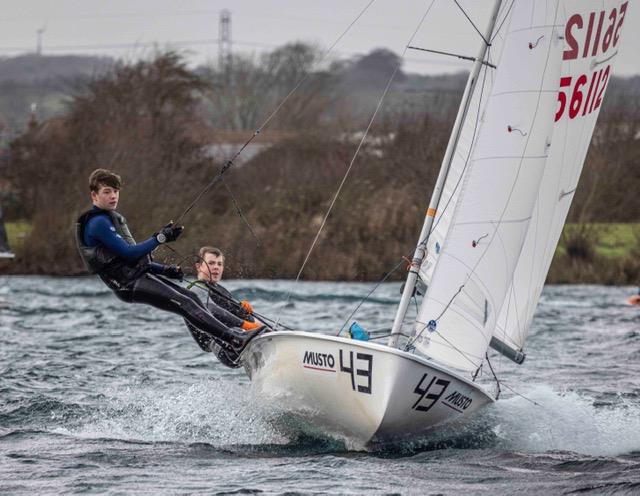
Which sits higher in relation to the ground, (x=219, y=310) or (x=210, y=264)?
(x=210, y=264)

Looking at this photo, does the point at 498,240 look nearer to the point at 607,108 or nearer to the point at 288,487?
the point at 288,487

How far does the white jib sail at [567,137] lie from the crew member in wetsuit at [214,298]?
222cm

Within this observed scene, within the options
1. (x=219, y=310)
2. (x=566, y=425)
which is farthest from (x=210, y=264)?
(x=566, y=425)

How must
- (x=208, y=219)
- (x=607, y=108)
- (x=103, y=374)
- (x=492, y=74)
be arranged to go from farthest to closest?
(x=607, y=108)
(x=208, y=219)
(x=103, y=374)
(x=492, y=74)

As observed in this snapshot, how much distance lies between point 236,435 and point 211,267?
1.35 meters

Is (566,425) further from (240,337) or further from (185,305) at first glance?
(185,305)

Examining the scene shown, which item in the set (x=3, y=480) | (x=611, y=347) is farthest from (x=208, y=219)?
(x=3, y=480)

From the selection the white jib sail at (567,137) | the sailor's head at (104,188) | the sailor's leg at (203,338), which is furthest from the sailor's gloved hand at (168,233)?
the white jib sail at (567,137)

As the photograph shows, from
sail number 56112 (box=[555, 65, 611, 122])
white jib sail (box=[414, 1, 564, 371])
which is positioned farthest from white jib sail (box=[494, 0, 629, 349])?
A: white jib sail (box=[414, 1, 564, 371])

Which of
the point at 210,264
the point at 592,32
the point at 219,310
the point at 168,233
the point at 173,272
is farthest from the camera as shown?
the point at 592,32

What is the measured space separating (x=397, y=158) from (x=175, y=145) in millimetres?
5285

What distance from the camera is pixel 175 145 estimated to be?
28953 mm

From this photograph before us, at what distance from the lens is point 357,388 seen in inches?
316

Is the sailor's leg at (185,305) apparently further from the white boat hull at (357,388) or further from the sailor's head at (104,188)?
the sailor's head at (104,188)
